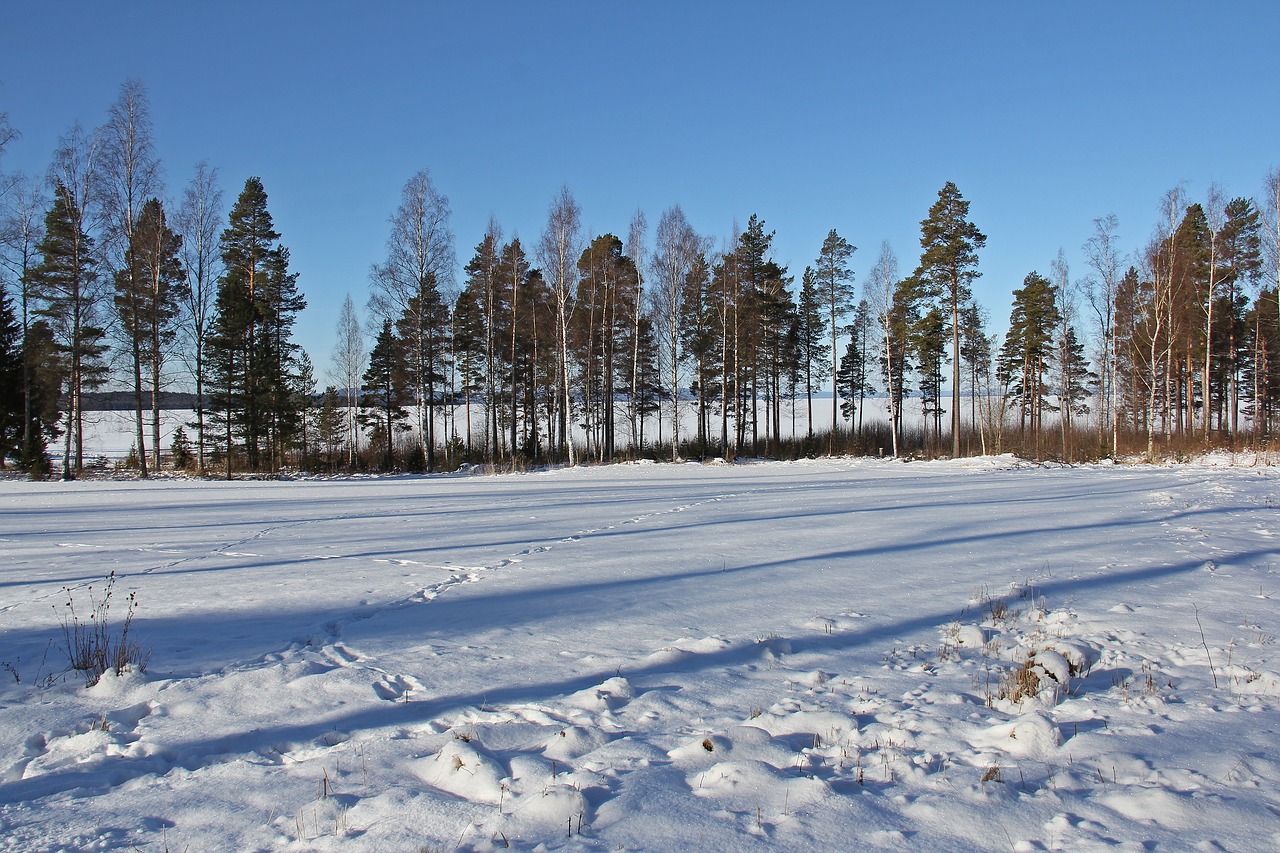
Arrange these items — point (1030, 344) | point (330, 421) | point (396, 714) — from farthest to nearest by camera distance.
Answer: point (1030, 344), point (330, 421), point (396, 714)

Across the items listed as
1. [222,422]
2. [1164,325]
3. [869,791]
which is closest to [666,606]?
[869,791]

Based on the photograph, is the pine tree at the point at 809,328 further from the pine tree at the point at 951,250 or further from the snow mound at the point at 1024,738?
the snow mound at the point at 1024,738

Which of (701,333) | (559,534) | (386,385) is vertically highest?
(701,333)

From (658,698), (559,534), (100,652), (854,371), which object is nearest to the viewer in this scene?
(658,698)

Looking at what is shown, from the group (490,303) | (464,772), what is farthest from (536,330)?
(464,772)

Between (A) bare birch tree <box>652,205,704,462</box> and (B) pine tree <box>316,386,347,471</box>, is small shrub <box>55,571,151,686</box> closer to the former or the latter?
(A) bare birch tree <box>652,205,704,462</box>

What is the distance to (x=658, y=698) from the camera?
362 centimetres

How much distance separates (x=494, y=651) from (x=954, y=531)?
23.5 ft

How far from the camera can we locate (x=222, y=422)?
→ 1089 inches

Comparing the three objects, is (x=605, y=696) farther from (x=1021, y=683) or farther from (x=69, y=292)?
(x=69, y=292)

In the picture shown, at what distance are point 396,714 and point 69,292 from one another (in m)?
28.7

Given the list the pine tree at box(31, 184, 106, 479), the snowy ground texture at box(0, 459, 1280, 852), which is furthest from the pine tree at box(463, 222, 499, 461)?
the snowy ground texture at box(0, 459, 1280, 852)

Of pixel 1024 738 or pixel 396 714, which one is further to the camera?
pixel 396 714

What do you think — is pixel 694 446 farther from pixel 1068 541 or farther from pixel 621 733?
pixel 621 733
